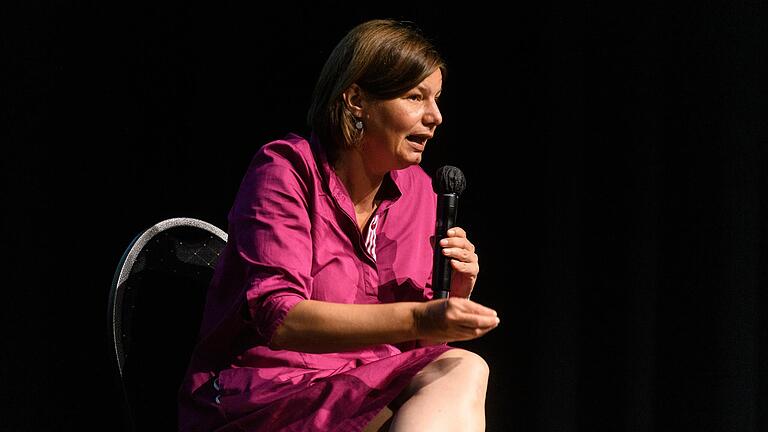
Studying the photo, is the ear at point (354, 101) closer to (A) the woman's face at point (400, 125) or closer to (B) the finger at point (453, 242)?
(A) the woman's face at point (400, 125)

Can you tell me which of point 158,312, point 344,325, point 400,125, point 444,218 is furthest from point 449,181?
point 158,312

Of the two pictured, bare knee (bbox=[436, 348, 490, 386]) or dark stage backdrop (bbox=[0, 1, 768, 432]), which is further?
dark stage backdrop (bbox=[0, 1, 768, 432])

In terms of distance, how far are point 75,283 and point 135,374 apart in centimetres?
41

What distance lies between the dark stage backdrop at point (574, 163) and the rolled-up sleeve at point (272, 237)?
23.7 inches

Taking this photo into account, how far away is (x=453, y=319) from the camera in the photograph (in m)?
1.13

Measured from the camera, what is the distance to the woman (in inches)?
47.9

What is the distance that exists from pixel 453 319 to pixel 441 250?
174mm

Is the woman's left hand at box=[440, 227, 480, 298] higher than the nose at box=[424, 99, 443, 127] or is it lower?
lower

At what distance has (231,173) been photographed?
2049 millimetres

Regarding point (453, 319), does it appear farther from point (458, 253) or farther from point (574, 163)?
point (574, 163)

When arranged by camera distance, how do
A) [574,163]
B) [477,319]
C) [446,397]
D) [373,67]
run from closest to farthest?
[477,319], [446,397], [373,67], [574,163]

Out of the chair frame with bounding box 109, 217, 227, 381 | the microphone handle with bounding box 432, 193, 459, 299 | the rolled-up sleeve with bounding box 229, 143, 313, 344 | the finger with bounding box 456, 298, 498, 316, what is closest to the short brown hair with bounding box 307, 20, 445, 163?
the rolled-up sleeve with bounding box 229, 143, 313, 344

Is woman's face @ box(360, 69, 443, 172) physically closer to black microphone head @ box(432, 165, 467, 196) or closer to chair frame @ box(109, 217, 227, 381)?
black microphone head @ box(432, 165, 467, 196)

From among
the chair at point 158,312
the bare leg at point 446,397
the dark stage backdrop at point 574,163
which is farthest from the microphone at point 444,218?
the dark stage backdrop at point 574,163
